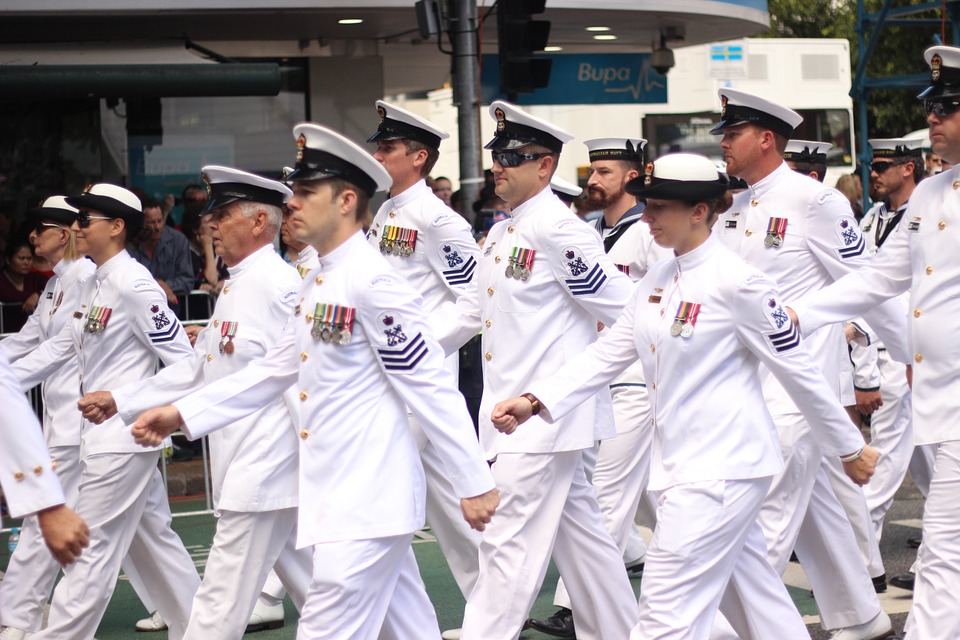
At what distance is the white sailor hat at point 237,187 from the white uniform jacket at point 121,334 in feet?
2.41

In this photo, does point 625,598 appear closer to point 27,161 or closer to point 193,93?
point 193,93

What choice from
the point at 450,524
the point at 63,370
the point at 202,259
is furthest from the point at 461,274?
the point at 202,259

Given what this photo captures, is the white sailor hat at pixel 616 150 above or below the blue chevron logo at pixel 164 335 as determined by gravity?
above

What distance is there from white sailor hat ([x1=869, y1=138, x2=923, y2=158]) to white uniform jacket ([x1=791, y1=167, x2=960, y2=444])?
4137mm

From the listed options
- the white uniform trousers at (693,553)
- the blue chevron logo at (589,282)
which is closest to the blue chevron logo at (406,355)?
the white uniform trousers at (693,553)

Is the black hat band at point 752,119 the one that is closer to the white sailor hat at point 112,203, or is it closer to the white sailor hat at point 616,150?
the white sailor hat at point 616,150

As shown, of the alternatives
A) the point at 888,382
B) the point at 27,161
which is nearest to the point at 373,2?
the point at 27,161

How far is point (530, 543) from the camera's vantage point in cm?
630

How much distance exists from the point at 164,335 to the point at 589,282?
198cm

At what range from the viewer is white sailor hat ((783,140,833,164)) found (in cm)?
877

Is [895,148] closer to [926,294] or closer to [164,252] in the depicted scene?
[926,294]

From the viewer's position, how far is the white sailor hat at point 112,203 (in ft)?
23.9

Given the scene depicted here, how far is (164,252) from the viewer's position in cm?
1279

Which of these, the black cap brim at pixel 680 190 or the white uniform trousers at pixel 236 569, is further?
the white uniform trousers at pixel 236 569
